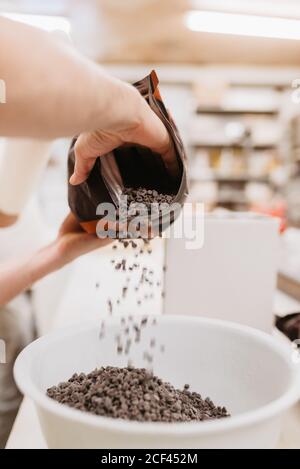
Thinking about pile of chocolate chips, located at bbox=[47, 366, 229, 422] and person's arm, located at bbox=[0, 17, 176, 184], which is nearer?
person's arm, located at bbox=[0, 17, 176, 184]

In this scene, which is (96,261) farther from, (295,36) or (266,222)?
(295,36)

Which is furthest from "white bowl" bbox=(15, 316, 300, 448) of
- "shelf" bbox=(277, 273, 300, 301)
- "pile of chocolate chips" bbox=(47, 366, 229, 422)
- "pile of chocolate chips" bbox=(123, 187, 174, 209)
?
"shelf" bbox=(277, 273, 300, 301)

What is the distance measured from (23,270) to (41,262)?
1.1 inches

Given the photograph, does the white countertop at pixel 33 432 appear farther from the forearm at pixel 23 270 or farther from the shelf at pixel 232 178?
the shelf at pixel 232 178

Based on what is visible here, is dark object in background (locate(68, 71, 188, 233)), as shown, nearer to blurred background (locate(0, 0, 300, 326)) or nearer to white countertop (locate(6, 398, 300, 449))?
white countertop (locate(6, 398, 300, 449))

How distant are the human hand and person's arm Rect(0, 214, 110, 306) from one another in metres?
0.12

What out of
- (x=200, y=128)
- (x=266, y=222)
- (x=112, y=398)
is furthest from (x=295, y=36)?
(x=200, y=128)

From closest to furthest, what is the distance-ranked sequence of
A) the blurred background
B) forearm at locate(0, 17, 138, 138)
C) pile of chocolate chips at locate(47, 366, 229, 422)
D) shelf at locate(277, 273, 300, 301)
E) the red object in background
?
forearm at locate(0, 17, 138, 138) < pile of chocolate chips at locate(47, 366, 229, 422) < shelf at locate(277, 273, 300, 301) < the red object in background < the blurred background

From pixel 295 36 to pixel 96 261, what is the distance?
54cm

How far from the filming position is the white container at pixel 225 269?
618 millimetres

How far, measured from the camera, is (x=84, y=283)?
0.79 m

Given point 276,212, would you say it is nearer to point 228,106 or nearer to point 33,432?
point 33,432

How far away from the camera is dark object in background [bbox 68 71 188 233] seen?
0.45 metres
